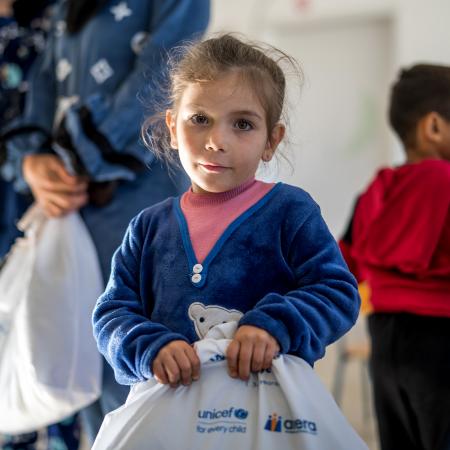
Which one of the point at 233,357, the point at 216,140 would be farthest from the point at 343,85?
the point at 233,357

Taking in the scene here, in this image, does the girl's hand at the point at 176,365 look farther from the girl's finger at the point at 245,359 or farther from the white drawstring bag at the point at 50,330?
the white drawstring bag at the point at 50,330

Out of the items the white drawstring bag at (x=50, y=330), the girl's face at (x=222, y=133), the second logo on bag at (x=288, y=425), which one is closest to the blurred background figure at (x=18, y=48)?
the white drawstring bag at (x=50, y=330)

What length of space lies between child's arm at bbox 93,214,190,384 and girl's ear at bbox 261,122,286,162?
216mm

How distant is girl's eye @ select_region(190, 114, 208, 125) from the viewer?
1.01 metres

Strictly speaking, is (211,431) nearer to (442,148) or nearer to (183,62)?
(183,62)

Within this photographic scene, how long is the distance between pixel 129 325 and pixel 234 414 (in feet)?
0.63

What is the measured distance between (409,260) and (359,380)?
230 cm

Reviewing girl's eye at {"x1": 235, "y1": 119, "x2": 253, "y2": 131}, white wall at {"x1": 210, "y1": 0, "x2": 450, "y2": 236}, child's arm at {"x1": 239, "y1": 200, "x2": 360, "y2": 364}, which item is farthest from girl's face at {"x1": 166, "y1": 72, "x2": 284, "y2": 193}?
white wall at {"x1": 210, "y1": 0, "x2": 450, "y2": 236}

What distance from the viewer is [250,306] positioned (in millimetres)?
974

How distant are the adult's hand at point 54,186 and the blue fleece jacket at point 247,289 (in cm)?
57

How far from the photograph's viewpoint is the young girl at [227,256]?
3.01ft

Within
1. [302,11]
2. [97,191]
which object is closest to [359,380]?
[302,11]

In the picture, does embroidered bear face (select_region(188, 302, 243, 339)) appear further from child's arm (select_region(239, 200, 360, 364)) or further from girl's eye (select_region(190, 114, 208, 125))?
girl's eye (select_region(190, 114, 208, 125))

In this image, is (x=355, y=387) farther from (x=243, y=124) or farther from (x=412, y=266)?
(x=243, y=124)
